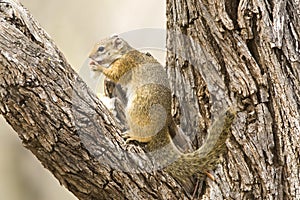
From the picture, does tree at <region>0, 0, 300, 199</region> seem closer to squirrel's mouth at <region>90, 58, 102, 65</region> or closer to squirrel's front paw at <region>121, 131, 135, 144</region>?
squirrel's front paw at <region>121, 131, 135, 144</region>

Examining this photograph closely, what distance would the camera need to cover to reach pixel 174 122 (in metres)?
1.39

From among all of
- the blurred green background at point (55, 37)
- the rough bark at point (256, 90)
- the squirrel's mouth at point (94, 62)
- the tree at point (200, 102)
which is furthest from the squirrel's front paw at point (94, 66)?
the blurred green background at point (55, 37)

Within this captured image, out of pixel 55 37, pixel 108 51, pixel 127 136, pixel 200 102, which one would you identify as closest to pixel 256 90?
pixel 200 102

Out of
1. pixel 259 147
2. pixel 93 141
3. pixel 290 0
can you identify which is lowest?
pixel 259 147

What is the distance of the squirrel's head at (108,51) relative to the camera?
4.85 feet

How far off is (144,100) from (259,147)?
0.28 metres

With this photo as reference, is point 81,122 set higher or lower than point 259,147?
higher

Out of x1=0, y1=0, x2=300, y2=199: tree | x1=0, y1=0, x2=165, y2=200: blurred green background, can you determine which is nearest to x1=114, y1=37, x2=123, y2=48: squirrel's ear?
x1=0, y1=0, x2=300, y2=199: tree

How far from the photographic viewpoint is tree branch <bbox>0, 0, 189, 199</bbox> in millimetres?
1109

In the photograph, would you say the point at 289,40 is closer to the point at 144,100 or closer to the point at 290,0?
the point at 290,0

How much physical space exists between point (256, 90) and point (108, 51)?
414 millimetres

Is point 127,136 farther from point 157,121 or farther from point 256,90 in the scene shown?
point 256,90

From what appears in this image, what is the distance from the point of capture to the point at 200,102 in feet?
4.46

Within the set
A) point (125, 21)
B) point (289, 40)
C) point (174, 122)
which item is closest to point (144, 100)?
point (174, 122)
